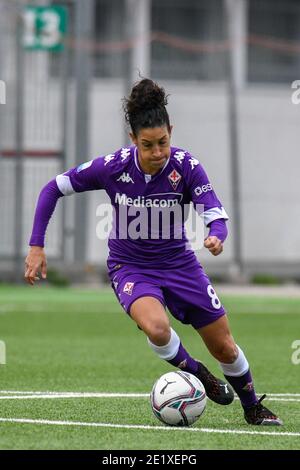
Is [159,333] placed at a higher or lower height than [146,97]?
lower

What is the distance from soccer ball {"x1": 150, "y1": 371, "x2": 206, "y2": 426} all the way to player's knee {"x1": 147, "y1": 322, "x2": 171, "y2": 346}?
10.4 inches

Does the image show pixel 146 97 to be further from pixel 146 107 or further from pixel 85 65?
pixel 85 65

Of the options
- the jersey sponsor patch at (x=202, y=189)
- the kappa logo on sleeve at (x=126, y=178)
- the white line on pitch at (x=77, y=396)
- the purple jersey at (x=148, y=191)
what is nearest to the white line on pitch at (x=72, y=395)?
the white line on pitch at (x=77, y=396)

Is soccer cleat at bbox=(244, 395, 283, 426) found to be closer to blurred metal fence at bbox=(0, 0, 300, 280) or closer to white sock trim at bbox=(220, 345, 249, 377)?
white sock trim at bbox=(220, 345, 249, 377)

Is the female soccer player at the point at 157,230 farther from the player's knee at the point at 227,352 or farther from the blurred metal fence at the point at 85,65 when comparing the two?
the blurred metal fence at the point at 85,65

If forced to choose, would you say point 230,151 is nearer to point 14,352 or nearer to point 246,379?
point 14,352

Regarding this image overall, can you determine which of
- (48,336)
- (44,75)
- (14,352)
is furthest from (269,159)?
(14,352)

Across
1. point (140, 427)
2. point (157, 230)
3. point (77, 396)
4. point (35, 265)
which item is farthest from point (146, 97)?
point (77, 396)

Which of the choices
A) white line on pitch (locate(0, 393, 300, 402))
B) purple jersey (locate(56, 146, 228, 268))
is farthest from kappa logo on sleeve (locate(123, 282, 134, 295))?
white line on pitch (locate(0, 393, 300, 402))

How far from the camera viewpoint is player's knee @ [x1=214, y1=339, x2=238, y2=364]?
7891mm

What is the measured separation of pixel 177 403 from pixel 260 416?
0.62 metres

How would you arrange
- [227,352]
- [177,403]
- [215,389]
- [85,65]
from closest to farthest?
1. [177,403]
2. [227,352]
3. [215,389]
4. [85,65]

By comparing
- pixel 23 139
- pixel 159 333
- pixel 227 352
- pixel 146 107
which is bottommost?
pixel 227 352

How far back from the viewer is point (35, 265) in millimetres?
7773
